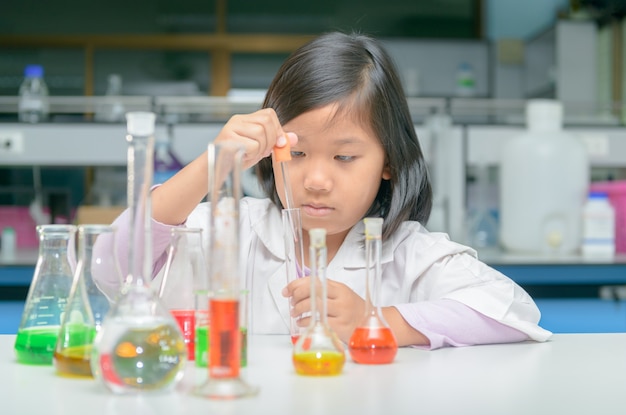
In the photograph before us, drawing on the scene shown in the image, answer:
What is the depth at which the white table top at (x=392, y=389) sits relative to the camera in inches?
22.3

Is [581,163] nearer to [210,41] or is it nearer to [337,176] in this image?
[337,176]

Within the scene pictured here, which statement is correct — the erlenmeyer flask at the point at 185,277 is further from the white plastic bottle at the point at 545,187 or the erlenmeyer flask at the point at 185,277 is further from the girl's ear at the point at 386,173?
the white plastic bottle at the point at 545,187

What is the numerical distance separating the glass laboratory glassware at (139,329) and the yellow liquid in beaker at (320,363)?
0.12 m

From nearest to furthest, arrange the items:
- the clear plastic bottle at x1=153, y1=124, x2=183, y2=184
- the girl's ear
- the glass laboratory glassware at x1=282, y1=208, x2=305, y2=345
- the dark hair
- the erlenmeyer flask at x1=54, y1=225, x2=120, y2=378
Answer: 1. the erlenmeyer flask at x1=54, y1=225, x2=120, y2=378
2. the glass laboratory glassware at x1=282, y1=208, x2=305, y2=345
3. the dark hair
4. the girl's ear
5. the clear plastic bottle at x1=153, y1=124, x2=183, y2=184

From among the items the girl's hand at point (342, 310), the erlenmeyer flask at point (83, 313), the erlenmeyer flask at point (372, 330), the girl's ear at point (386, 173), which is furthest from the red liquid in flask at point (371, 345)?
the girl's ear at point (386, 173)

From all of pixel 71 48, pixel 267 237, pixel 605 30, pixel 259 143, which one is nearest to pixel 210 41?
pixel 71 48

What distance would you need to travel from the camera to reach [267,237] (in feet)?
4.17

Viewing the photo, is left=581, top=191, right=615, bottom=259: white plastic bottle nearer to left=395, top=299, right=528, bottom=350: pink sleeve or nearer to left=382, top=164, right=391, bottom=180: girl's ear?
left=382, top=164, right=391, bottom=180: girl's ear

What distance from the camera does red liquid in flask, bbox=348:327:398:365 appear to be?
2.43 feet

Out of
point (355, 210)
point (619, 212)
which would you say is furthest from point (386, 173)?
point (619, 212)

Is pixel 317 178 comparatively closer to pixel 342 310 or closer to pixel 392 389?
pixel 342 310

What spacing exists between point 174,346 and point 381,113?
69 centimetres

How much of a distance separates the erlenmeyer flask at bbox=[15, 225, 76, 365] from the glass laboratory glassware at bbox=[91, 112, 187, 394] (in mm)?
160

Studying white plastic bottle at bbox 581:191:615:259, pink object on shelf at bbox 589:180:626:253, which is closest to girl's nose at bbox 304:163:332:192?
white plastic bottle at bbox 581:191:615:259
